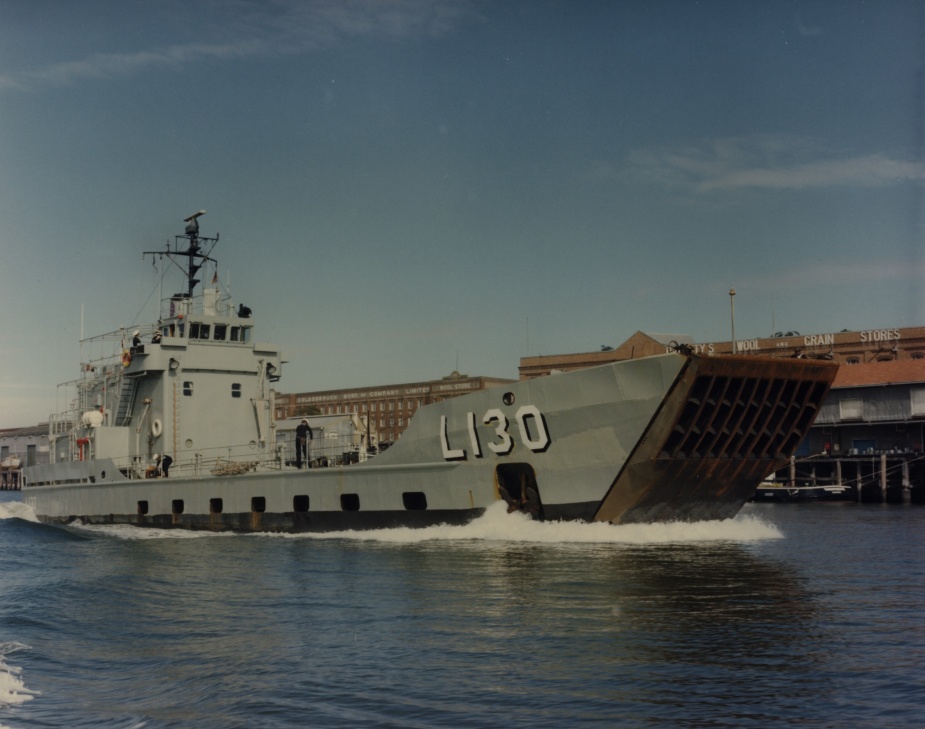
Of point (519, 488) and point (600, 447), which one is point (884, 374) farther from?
point (600, 447)

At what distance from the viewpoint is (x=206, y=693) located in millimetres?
8977

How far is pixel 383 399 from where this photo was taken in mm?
98000

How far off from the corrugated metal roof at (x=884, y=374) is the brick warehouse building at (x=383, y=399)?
127 feet

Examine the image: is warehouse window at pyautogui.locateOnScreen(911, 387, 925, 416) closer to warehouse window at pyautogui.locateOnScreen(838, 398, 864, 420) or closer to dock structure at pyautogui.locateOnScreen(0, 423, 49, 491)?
warehouse window at pyautogui.locateOnScreen(838, 398, 864, 420)

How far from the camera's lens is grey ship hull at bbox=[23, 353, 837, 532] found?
18.0 m

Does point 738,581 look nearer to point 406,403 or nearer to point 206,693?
point 206,693

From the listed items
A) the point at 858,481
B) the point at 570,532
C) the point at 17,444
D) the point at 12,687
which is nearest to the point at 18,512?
the point at 570,532

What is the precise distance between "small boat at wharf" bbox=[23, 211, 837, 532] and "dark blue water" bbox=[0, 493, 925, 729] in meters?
1.15

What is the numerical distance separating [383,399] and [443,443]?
254ft

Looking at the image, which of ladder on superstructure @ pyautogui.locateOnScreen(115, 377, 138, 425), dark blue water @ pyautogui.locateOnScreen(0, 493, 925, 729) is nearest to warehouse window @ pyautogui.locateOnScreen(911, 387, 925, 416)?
dark blue water @ pyautogui.locateOnScreen(0, 493, 925, 729)

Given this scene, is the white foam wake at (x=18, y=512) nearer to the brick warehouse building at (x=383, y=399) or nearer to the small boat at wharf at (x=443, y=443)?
the small boat at wharf at (x=443, y=443)

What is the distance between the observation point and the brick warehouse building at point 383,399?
302 feet

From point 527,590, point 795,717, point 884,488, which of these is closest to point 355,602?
point 527,590

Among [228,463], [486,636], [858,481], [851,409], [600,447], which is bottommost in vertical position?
[858,481]
